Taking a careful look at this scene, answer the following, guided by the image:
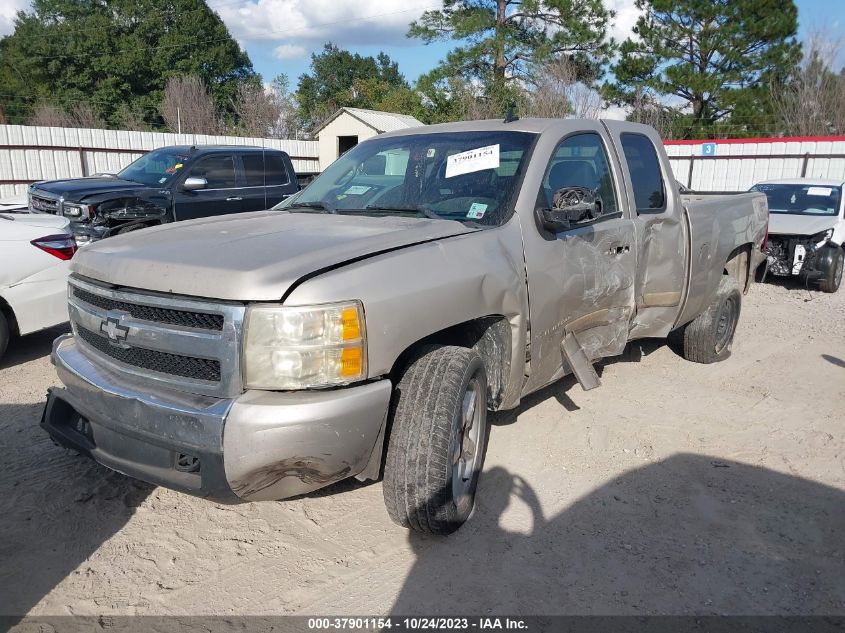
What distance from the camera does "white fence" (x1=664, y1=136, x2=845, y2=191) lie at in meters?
22.1

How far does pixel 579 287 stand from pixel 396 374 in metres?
1.44

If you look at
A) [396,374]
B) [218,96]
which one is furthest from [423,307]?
[218,96]

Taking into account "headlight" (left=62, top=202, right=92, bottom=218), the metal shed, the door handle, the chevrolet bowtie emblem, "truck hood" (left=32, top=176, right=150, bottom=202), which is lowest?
the chevrolet bowtie emblem

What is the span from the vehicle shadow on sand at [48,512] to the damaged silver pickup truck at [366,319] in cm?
48

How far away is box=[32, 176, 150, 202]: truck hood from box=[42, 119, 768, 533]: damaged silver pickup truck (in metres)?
5.41

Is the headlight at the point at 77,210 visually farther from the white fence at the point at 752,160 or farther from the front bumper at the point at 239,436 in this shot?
the white fence at the point at 752,160

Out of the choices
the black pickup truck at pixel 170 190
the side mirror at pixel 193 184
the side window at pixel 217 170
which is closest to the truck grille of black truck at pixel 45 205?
the black pickup truck at pixel 170 190

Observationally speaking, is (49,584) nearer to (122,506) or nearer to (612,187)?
(122,506)

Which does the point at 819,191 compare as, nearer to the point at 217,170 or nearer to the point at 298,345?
the point at 217,170

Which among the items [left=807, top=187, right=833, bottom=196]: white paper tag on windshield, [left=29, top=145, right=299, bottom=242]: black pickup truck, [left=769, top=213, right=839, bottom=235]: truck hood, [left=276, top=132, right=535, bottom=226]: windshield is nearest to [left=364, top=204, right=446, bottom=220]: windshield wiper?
[left=276, top=132, right=535, bottom=226]: windshield

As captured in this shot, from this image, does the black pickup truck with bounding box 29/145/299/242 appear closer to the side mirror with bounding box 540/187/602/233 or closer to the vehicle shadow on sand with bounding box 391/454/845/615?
the side mirror with bounding box 540/187/602/233

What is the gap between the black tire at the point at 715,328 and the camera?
584cm

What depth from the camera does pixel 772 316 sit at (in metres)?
8.12

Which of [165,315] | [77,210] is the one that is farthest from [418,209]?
[77,210]
